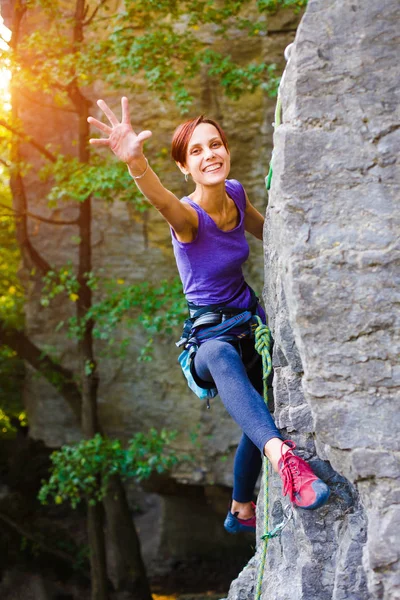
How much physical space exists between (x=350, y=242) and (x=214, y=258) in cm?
73

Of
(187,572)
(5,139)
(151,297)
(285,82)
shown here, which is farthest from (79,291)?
(285,82)

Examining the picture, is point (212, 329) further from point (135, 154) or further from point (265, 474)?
point (135, 154)

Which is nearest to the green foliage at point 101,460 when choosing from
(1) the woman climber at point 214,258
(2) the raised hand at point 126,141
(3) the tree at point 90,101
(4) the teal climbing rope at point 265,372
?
(3) the tree at point 90,101

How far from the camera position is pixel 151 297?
4.83m

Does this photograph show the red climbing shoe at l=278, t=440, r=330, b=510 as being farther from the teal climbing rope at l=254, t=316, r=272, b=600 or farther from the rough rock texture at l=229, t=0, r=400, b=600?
the teal climbing rope at l=254, t=316, r=272, b=600

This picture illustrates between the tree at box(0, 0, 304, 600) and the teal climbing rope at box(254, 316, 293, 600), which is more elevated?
the tree at box(0, 0, 304, 600)

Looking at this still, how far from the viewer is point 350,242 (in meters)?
1.88

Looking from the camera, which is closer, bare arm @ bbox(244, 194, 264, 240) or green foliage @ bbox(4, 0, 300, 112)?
bare arm @ bbox(244, 194, 264, 240)

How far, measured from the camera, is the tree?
4.48 m

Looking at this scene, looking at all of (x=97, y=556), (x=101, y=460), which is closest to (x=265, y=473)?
(x=101, y=460)

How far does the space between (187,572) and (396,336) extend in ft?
17.6

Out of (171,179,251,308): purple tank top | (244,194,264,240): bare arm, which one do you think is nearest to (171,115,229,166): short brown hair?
(171,179,251,308): purple tank top

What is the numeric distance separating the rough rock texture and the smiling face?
0.53 metres

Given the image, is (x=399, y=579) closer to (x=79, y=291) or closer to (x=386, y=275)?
(x=386, y=275)
